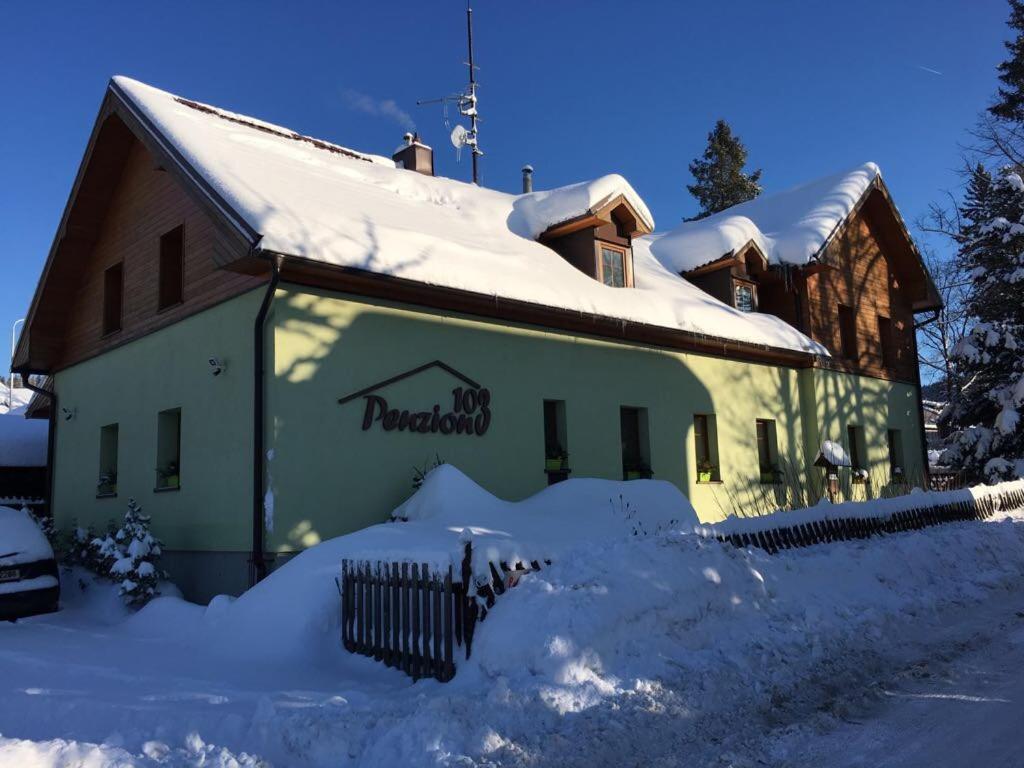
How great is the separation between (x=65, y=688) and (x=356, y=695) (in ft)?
8.64

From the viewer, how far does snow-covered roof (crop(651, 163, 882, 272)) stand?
1991cm

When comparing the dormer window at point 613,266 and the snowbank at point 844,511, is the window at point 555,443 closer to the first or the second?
the snowbank at point 844,511

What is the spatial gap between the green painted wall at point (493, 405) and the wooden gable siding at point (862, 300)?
2797mm

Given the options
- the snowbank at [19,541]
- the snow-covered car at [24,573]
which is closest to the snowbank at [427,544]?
the snow-covered car at [24,573]

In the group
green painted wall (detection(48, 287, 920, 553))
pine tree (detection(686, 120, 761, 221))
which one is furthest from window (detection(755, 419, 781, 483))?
pine tree (detection(686, 120, 761, 221))

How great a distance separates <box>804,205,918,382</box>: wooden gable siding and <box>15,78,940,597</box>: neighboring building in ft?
0.68

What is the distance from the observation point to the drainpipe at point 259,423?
10.2 metres

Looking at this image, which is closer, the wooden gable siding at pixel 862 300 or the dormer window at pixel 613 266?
the dormer window at pixel 613 266

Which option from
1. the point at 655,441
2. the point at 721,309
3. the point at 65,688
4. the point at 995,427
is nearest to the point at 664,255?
the point at 721,309

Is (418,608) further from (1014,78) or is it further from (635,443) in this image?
(1014,78)

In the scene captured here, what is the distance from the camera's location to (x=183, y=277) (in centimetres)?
1283

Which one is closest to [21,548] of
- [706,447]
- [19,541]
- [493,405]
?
[19,541]

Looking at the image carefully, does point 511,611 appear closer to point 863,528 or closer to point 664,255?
point 863,528

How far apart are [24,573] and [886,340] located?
841 inches
